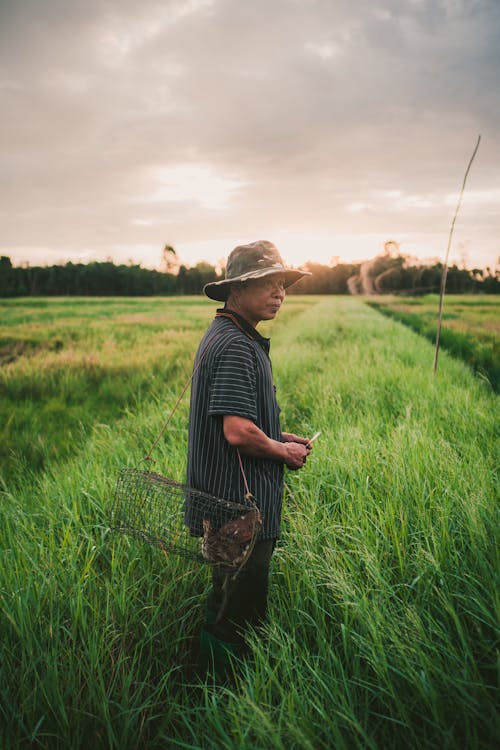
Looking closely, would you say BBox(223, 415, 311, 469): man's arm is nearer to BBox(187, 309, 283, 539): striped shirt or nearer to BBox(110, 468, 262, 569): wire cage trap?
BBox(187, 309, 283, 539): striped shirt

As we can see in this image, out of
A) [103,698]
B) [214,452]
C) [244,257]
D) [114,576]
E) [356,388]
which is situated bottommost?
[103,698]

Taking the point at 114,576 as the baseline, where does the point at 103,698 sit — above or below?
below

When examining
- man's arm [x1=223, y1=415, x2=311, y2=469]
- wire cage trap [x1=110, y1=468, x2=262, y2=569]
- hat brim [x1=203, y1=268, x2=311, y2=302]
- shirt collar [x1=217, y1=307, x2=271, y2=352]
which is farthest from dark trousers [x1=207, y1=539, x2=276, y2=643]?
hat brim [x1=203, y1=268, x2=311, y2=302]

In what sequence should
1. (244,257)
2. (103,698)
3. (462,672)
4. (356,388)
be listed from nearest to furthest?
(462,672) < (103,698) < (244,257) < (356,388)

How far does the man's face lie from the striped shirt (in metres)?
0.06

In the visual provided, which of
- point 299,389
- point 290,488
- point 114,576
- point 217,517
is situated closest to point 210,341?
point 217,517

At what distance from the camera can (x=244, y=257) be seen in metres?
1.79

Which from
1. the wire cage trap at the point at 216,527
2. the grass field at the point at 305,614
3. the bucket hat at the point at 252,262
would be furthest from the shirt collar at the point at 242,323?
the grass field at the point at 305,614

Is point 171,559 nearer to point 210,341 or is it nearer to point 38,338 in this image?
point 210,341

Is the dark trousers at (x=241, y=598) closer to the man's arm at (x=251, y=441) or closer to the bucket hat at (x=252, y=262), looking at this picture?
the man's arm at (x=251, y=441)

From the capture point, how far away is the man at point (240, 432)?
161cm

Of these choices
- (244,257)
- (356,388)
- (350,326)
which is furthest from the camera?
(350,326)

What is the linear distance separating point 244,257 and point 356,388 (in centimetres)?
358

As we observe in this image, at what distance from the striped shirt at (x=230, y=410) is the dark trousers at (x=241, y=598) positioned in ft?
0.35
